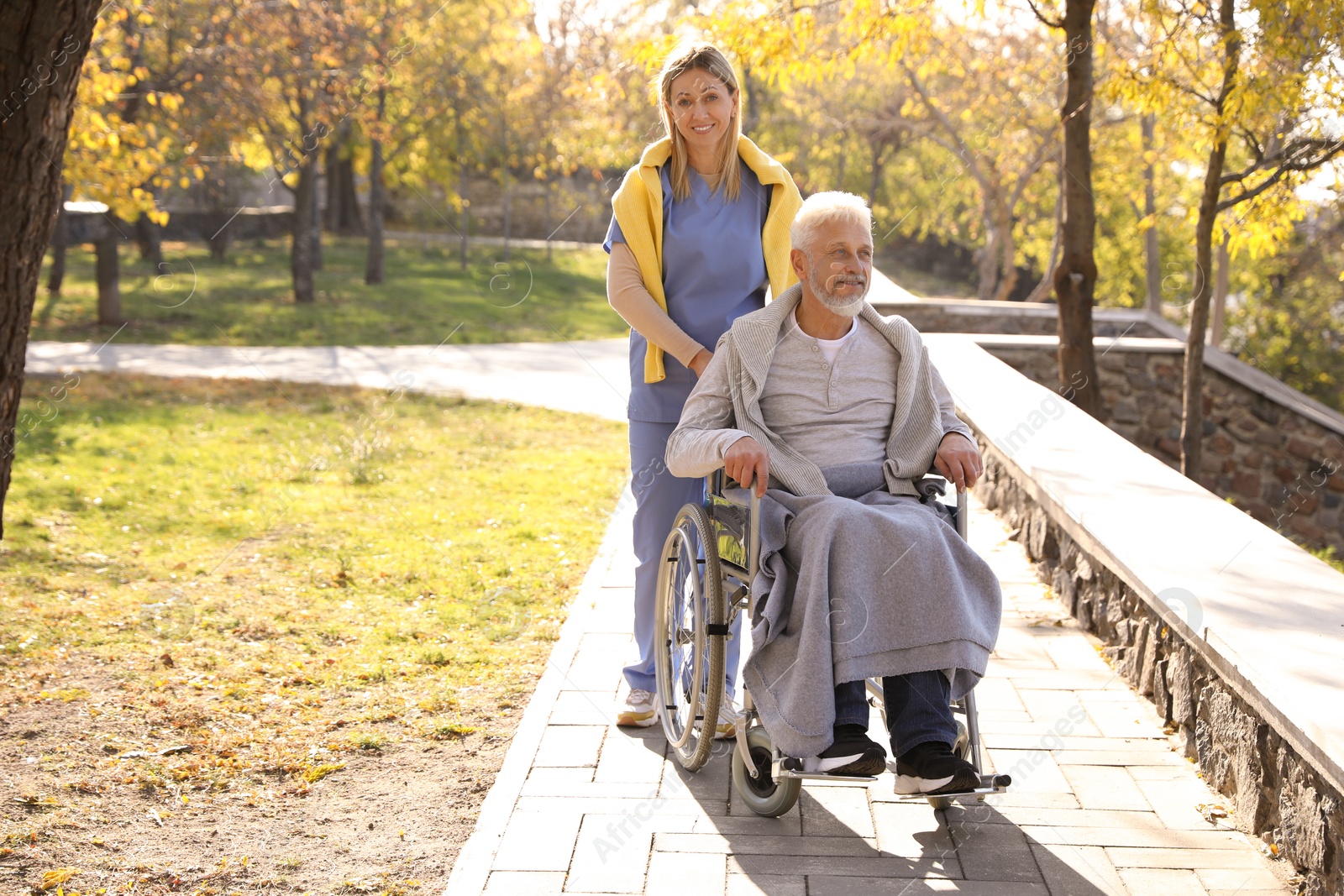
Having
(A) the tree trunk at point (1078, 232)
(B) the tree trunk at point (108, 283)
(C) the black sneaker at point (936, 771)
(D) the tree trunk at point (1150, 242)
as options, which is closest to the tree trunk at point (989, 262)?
(D) the tree trunk at point (1150, 242)

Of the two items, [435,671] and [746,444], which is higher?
[746,444]

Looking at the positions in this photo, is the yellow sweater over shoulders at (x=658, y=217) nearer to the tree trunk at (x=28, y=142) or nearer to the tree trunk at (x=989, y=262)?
the tree trunk at (x=28, y=142)

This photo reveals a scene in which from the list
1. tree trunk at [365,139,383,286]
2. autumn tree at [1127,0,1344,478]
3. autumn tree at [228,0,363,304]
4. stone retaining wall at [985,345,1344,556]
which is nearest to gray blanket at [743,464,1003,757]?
autumn tree at [1127,0,1344,478]

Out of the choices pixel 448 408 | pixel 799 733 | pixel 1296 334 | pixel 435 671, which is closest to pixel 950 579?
pixel 799 733

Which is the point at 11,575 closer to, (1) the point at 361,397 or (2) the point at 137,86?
(1) the point at 361,397

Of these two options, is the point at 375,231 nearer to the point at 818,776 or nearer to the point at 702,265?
the point at 702,265

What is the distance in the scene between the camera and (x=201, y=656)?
4070 mm

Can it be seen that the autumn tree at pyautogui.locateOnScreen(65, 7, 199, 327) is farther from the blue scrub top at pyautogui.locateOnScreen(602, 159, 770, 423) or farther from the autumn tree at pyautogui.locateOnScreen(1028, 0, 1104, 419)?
the autumn tree at pyautogui.locateOnScreen(1028, 0, 1104, 419)

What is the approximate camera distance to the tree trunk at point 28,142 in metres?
3.13

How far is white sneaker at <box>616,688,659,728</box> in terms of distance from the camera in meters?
3.47

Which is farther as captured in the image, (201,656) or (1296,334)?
(1296,334)

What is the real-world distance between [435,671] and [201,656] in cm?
79

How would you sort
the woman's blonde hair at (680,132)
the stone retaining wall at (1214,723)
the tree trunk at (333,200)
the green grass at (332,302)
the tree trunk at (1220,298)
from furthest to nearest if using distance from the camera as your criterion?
the tree trunk at (333,200) < the green grass at (332,302) < the tree trunk at (1220,298) < the woman's blonde hair at (680,132) < the stone retaining wall at (1214,723)

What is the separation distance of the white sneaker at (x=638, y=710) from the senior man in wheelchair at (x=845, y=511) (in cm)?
83
